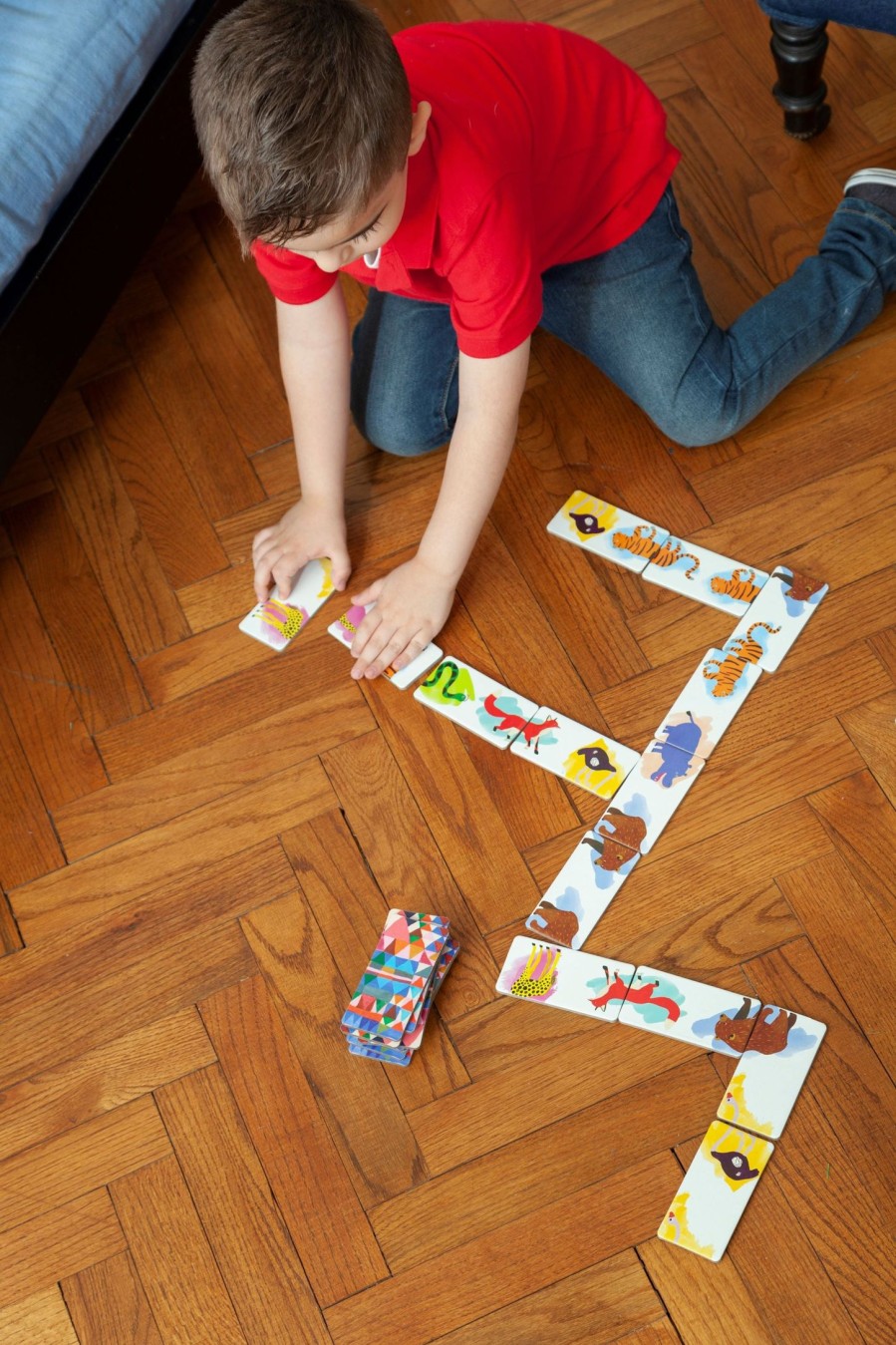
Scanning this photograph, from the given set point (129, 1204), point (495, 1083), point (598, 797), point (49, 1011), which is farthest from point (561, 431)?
point (129, 1204)

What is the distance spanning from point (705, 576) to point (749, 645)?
0.35ft

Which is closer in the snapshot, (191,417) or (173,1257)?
(173,1257)

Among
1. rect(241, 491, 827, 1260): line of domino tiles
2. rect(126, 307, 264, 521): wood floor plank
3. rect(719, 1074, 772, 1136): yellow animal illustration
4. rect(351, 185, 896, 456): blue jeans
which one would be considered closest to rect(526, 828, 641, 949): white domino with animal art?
rect(241, 491, 827, 1260): line of domino tiles

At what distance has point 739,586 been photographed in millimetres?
1503

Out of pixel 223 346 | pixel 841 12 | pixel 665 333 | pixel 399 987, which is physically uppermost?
pixel 841 12

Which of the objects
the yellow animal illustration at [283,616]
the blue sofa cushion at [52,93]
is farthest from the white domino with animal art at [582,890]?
the blue sofa cushion at [52,93]

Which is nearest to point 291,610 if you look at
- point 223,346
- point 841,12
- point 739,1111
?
point 223,346

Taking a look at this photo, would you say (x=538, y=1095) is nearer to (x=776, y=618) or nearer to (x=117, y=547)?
(x=776, y=618)

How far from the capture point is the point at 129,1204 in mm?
1288

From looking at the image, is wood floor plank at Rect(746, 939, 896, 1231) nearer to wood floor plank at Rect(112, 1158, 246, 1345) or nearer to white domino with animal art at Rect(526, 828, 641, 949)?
white domino with animal art at Rect(526, 828, 641, 949)

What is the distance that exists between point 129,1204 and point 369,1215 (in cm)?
25

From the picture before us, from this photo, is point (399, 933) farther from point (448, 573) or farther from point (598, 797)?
point (448, 573)

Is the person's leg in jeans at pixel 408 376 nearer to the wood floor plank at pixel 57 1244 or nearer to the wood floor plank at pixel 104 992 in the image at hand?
the wood floor plank at pixel 104 992

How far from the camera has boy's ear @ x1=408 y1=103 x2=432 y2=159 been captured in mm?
1102
